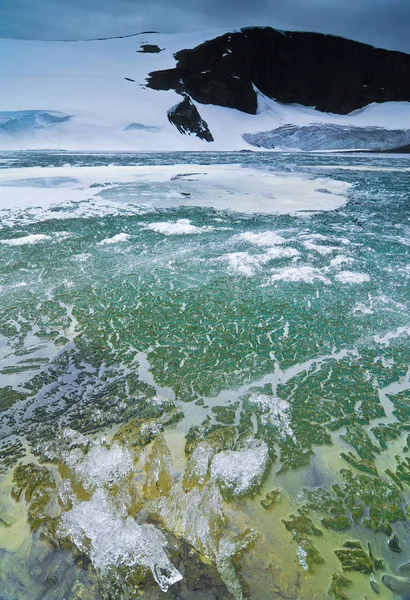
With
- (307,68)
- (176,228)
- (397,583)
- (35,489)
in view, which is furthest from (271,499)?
(307,68)

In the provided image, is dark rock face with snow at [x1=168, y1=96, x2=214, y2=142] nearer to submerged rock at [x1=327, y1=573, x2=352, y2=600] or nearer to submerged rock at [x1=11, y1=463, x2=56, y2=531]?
submerged rock at [x1=11, y1=463, x2=56, y2=531]

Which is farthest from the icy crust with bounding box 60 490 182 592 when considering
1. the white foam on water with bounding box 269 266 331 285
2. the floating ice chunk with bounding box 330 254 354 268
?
the floating ice chunk with bounding box 330 254 354 268

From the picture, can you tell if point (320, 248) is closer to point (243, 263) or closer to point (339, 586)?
point (243, 263)

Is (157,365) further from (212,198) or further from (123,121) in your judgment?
(123,121)

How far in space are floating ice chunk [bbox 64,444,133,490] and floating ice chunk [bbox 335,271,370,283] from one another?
5.08 m

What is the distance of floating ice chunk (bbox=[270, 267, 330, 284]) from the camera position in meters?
6.84

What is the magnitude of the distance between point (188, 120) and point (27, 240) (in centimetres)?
5297

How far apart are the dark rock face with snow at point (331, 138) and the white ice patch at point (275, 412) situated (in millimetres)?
53846

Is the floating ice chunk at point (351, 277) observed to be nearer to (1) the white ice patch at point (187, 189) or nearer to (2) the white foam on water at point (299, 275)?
(2) the white foam on water at point (299, 275)

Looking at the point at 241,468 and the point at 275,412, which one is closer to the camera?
the point at 241,468

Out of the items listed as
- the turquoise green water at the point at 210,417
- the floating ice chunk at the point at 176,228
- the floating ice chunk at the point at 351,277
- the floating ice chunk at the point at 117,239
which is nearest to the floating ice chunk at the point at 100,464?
the turquoise green water at the point at 210,417

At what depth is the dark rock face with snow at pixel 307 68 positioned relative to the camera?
246 ft

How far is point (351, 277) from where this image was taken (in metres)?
6.91

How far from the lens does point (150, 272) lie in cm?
725
